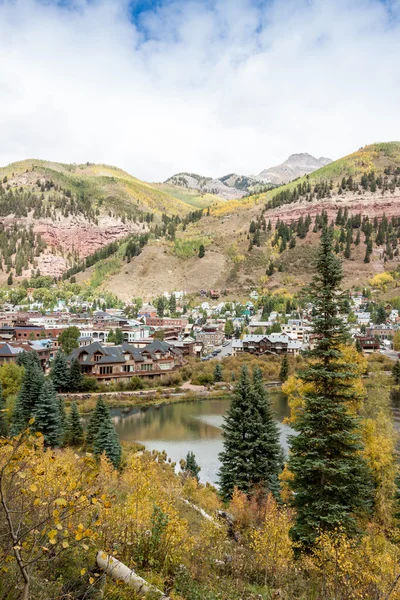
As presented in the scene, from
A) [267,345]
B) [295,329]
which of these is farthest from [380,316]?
[267,345]

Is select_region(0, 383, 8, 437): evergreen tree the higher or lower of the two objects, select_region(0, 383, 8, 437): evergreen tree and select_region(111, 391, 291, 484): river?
the higher

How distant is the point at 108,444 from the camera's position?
2033cm

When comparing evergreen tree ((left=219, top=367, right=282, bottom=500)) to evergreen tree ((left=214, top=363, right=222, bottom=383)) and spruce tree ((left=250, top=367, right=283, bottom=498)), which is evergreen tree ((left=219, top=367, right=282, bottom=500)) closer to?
spruce tree ((left=250, top=367, right=283, bottom=498))

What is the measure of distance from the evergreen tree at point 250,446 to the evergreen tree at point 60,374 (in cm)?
2482

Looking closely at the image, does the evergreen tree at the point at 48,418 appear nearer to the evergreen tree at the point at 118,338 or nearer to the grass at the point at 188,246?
the evergreen tree at the point at 118,338

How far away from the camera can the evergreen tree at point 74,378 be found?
39.3 m

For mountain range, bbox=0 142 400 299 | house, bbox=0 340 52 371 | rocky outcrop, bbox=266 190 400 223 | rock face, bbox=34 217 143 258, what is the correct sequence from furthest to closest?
rock face, bbox=34 217 143 258
rocky outcrop, bbox=266 190 400 223
mountain range, bbox=0 142 400 299
house, bbox=0 340 52 371

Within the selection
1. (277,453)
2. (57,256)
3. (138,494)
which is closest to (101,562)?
(138,494)

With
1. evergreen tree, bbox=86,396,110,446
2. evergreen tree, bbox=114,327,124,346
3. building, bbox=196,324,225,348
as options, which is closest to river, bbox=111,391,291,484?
evergreen tree, bbox=86,396,110,446

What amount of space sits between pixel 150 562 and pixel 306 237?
363 ft

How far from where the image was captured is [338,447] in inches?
391

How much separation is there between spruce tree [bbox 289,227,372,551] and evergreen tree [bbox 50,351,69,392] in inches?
1283

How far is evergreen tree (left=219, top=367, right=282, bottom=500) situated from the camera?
17.0 m

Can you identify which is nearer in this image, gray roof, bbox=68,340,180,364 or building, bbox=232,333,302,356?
gray roof, bbox=68,340,180,364
